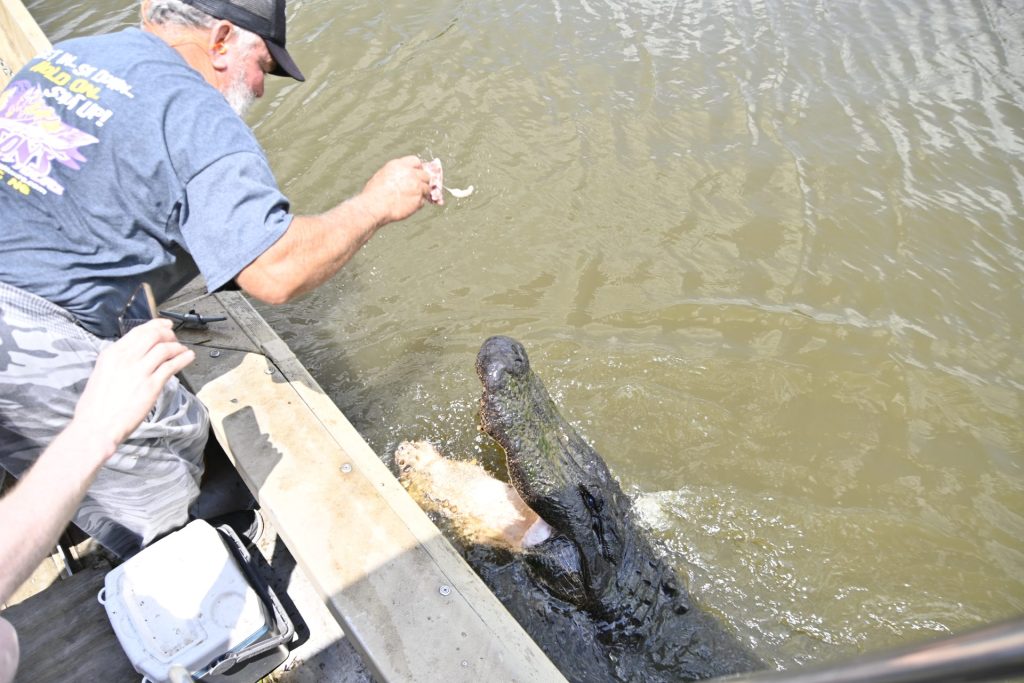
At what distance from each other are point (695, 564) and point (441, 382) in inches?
71.9

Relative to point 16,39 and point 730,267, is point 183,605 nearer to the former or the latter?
point 730,267

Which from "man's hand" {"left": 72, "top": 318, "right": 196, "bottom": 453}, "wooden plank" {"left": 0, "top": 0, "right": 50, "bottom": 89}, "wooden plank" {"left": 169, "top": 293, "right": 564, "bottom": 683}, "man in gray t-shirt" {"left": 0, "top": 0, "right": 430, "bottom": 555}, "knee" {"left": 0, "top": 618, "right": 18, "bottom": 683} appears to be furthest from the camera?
"wooden plank" {"left": 0, "top": 0, "right": 50, "bottom": 89}

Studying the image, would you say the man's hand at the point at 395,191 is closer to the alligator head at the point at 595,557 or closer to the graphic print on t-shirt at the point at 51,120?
the graphic print on t-shirt at the point at 51,120

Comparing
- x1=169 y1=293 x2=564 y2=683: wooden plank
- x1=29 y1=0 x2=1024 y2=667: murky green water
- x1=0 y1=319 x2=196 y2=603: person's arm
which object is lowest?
x1=29 y1=0 x2=1024 y2=667: murky green water

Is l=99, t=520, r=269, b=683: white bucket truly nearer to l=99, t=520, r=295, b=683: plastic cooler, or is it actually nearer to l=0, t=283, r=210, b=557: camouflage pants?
l=99, t=520, r=295, b=683: plastic cooler

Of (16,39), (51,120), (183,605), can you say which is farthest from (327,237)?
(16,39)

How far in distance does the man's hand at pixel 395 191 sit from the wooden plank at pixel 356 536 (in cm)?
94

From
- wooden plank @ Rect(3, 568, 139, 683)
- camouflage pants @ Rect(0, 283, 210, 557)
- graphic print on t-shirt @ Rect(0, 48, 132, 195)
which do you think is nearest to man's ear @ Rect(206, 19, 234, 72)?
graphic print on t-shirt @ Rect(0, 48, 132, 195)

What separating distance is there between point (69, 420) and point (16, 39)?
15.0ft

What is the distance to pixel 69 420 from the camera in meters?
2.22

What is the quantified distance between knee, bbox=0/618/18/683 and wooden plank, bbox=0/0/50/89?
4.78 meters

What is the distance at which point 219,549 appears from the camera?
7.28ft

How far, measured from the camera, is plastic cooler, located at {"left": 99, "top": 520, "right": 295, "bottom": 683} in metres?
2.04

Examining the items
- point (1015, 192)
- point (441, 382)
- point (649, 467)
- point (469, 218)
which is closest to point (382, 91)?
point (469, 218)
